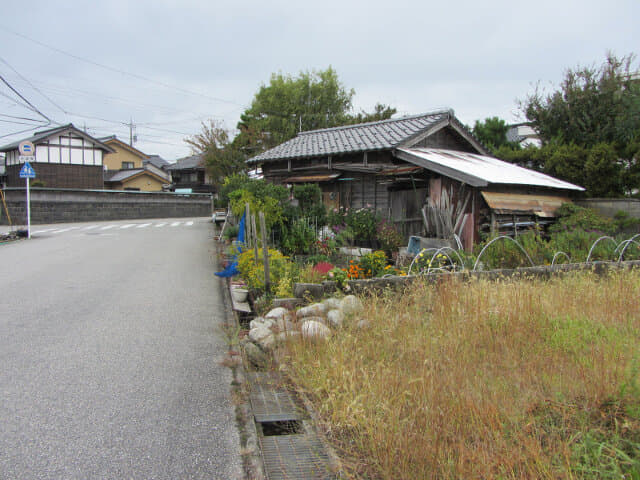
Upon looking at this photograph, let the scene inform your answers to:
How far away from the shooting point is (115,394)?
3.77 meters

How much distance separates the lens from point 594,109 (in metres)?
16.6

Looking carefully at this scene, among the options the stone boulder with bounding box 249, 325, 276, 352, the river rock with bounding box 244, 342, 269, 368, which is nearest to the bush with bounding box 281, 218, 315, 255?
the stone boulder with bounding box 249, 325, 276, 352

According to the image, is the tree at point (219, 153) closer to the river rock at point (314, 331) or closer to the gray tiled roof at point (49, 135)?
the gray tiled roof at point (49, 135)

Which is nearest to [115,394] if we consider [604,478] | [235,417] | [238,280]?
[235,417]

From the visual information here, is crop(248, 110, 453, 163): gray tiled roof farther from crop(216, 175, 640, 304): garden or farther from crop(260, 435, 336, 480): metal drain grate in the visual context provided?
crop(260, 435, 336, 480): metal drain grate

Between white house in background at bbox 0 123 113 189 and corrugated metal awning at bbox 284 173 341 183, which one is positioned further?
white house in background at bbox 0 123 113 189

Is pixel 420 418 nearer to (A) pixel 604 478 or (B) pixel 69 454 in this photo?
(A) pixel 604 478

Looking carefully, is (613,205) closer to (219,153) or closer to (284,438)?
(284,438)

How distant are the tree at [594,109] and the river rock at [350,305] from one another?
14219 mm

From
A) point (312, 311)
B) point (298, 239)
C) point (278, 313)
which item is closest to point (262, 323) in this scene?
point (278, 313)

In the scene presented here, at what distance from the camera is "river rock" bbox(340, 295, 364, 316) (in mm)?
5168

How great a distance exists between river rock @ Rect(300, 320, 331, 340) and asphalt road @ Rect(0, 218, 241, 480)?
36.1 inches

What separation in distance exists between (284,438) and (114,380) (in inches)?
77.2

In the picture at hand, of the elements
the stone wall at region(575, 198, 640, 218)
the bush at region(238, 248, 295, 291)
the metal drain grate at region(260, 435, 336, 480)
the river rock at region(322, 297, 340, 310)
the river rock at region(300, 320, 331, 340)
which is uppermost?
the stone wall at region(575, 198, 640, 218)
